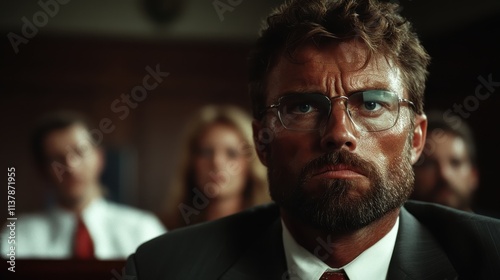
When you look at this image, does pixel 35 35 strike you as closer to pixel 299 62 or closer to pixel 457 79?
pixel 457 79

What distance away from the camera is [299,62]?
1136 millimetres

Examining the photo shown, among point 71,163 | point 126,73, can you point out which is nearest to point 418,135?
point 71,163

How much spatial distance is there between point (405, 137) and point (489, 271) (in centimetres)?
27

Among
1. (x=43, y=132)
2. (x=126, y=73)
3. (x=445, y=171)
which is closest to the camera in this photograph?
(x=445, y=171)

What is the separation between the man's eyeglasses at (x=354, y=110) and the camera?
108 cm

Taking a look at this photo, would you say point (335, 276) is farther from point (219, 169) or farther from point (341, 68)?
point (219, 169)

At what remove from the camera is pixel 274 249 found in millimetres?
1202

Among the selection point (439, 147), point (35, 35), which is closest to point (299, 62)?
point (439, 147)

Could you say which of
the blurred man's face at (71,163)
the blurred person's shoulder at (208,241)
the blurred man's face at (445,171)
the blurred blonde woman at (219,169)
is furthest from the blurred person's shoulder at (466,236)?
the blurred man's face at (71,163)

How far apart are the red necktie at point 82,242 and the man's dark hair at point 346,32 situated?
1.43 metres

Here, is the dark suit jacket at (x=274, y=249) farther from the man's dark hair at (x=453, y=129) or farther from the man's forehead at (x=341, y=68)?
the man's dark hair at (x=453, y=129)

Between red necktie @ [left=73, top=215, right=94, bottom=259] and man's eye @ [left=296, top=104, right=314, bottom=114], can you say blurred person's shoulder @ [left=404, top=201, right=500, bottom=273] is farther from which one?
red necktie @ [left=73, top=215, right=94, bottom=259]

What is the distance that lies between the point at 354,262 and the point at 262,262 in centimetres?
18

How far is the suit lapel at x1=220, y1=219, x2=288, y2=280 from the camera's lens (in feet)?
3.82
